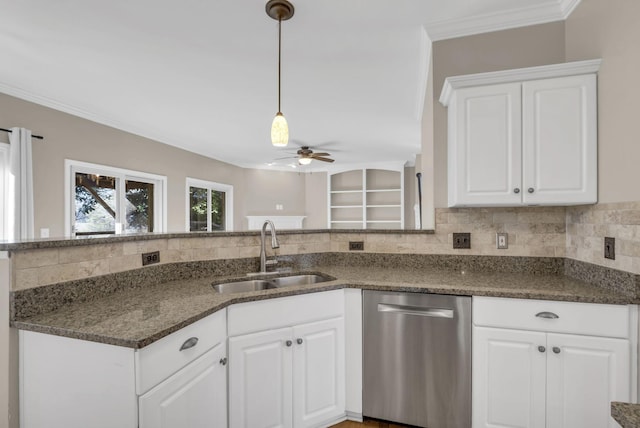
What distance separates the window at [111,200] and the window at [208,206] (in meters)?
0.73

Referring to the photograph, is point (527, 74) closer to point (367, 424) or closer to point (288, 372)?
point (288, 372)

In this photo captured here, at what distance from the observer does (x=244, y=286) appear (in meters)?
2.06

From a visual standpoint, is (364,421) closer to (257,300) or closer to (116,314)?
(257,300)

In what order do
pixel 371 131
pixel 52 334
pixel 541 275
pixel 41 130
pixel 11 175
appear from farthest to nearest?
pixel 371 131 < pixel 41 130 < pixel 11 175 < pixel 541 275 < pixel 52 334

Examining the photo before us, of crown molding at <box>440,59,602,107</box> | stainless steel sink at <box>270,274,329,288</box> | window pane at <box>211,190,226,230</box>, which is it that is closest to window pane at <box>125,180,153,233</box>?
window pane at <box>211,190,226,230</box>

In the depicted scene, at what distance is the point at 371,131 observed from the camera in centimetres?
488

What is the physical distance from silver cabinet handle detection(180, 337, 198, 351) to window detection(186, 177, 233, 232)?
4928mm

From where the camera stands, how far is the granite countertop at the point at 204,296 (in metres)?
1.12

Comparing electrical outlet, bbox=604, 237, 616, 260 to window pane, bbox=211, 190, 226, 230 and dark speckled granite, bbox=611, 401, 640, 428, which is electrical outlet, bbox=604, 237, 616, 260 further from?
window pane, bbox=211, 190, 226, 230

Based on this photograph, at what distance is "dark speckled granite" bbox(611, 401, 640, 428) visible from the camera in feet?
2.23

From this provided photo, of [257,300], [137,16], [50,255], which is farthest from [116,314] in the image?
[137,16]

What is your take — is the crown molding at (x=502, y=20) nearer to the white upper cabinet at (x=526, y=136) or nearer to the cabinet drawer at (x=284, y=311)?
the white upper cabinet at (x=526, y=136)


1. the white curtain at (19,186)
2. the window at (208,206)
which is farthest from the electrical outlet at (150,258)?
the window at (208,206)

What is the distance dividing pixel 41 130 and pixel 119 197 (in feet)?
4.20
